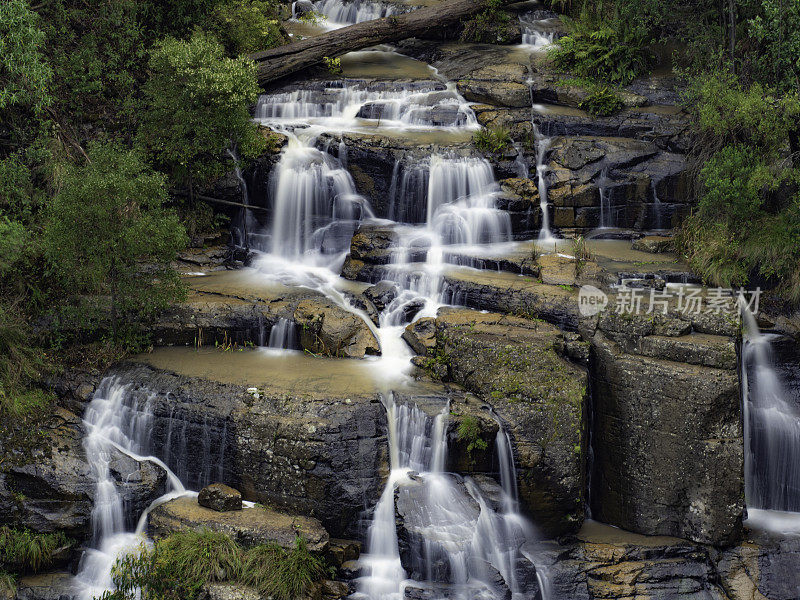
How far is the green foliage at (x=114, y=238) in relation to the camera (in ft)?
40.7

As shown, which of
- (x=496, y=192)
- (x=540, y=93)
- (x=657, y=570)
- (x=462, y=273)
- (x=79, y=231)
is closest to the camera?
(x=657, y=570)

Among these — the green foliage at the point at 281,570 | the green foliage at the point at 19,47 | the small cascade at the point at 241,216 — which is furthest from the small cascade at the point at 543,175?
the green foliage at the point at 19,47

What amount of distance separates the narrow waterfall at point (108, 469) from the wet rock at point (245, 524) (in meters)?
0.41

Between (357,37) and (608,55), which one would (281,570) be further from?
(357,37)

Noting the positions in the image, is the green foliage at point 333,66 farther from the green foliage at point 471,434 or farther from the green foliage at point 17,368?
the green foliage at point 471,434

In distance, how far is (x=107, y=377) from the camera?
12.7 meters

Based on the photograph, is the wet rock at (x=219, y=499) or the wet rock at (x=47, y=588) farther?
the wet rock at (x=219, y=499)

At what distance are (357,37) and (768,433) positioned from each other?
48.2ft

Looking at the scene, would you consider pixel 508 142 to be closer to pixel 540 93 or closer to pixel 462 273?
pixel 540 93

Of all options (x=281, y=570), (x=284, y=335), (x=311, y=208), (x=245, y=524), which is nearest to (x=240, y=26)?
(x=311, y=208)

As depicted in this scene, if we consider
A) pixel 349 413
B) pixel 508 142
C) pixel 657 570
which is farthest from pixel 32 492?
pixel 508 142

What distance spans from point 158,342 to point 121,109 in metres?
6.62

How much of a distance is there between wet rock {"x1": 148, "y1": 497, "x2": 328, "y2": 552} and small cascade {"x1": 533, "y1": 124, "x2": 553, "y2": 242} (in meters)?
8.42

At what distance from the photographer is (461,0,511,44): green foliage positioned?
74.8ft
